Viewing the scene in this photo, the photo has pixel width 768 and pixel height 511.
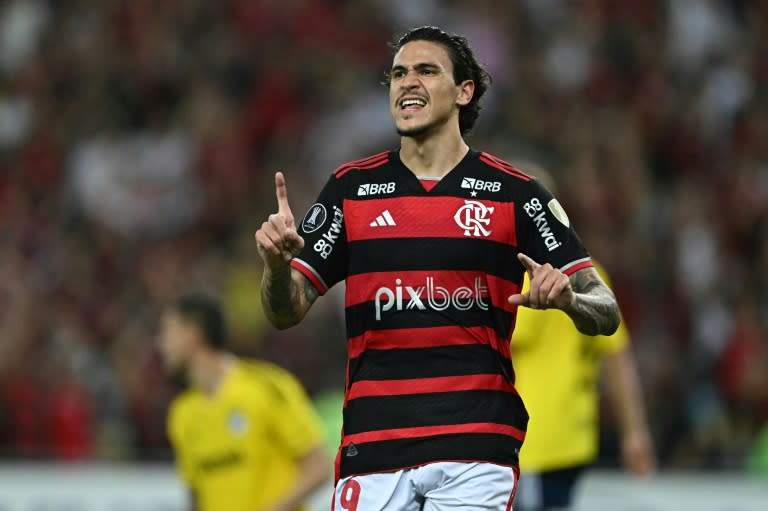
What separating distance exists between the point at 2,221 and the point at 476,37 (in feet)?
15.3

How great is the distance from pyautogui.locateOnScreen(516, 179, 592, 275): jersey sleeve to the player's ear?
1.32 feet

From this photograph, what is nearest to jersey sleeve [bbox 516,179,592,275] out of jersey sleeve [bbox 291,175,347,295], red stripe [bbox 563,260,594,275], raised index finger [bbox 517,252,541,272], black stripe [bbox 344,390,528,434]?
red stripe [bbox 563,260,594,275]

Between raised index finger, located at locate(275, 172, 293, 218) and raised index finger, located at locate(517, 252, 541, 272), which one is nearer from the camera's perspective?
raised index finger, located at locate(517, 252, 541, 272)

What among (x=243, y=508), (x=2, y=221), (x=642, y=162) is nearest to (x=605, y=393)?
(x=642, y=162)

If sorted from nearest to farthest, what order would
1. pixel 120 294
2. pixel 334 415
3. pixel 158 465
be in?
pixel 158 465 < pixel 334 415 < pixel 120 294

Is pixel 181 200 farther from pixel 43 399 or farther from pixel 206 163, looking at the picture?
pixel 43 399

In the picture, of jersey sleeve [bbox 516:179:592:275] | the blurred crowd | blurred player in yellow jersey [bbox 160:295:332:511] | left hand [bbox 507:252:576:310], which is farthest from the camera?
the blurred crowd

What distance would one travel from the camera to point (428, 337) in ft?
15.2

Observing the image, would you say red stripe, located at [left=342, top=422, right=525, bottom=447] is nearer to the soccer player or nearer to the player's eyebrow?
the soccer player

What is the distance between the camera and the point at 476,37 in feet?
45.7

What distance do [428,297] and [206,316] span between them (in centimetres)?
295

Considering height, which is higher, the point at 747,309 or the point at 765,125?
the point at 765,125

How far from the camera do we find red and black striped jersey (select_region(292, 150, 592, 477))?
461cm

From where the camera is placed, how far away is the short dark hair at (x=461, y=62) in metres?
4.95
